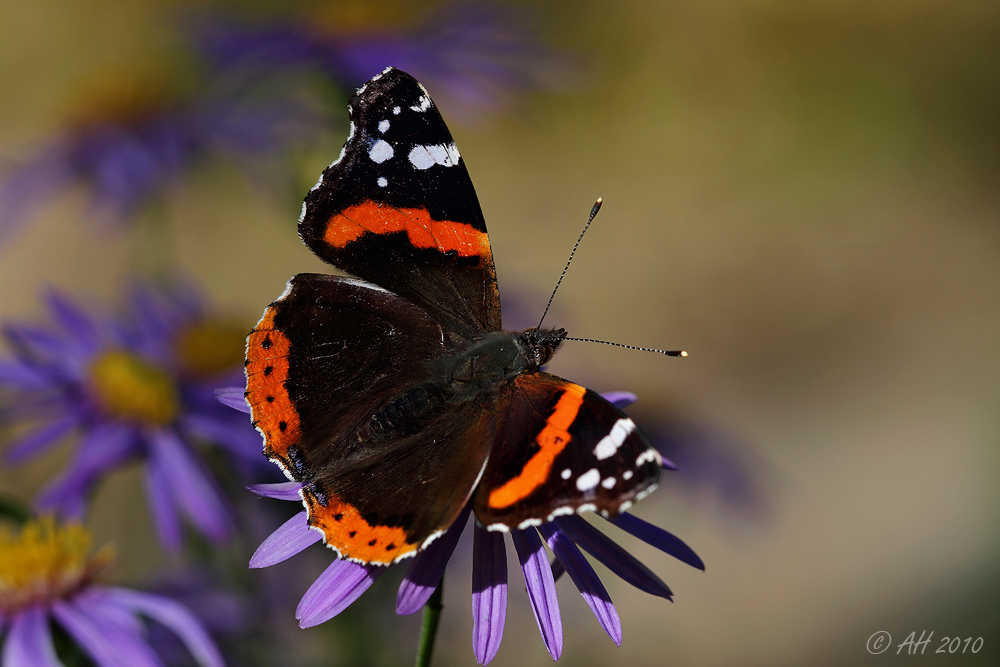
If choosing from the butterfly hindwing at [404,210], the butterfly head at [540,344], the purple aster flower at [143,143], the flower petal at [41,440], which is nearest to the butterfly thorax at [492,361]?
the butterfly head at [540,344]

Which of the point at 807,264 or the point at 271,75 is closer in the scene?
the point at 271,75

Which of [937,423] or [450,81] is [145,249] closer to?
[450,81]

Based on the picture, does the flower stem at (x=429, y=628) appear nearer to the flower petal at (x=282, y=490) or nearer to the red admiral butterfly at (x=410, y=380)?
the red admiral butterfly at (x=410, y=380)

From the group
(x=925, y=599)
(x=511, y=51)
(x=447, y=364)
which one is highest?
(x=511, y=51)

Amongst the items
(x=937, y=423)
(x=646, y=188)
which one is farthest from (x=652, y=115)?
(x=937, y=423)

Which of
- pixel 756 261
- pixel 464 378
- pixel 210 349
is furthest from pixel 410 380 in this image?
pixel 756 261

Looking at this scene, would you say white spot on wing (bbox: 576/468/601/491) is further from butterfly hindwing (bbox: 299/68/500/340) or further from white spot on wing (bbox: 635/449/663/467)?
butterfly hindwing (bbox: 299/68/500/340)
